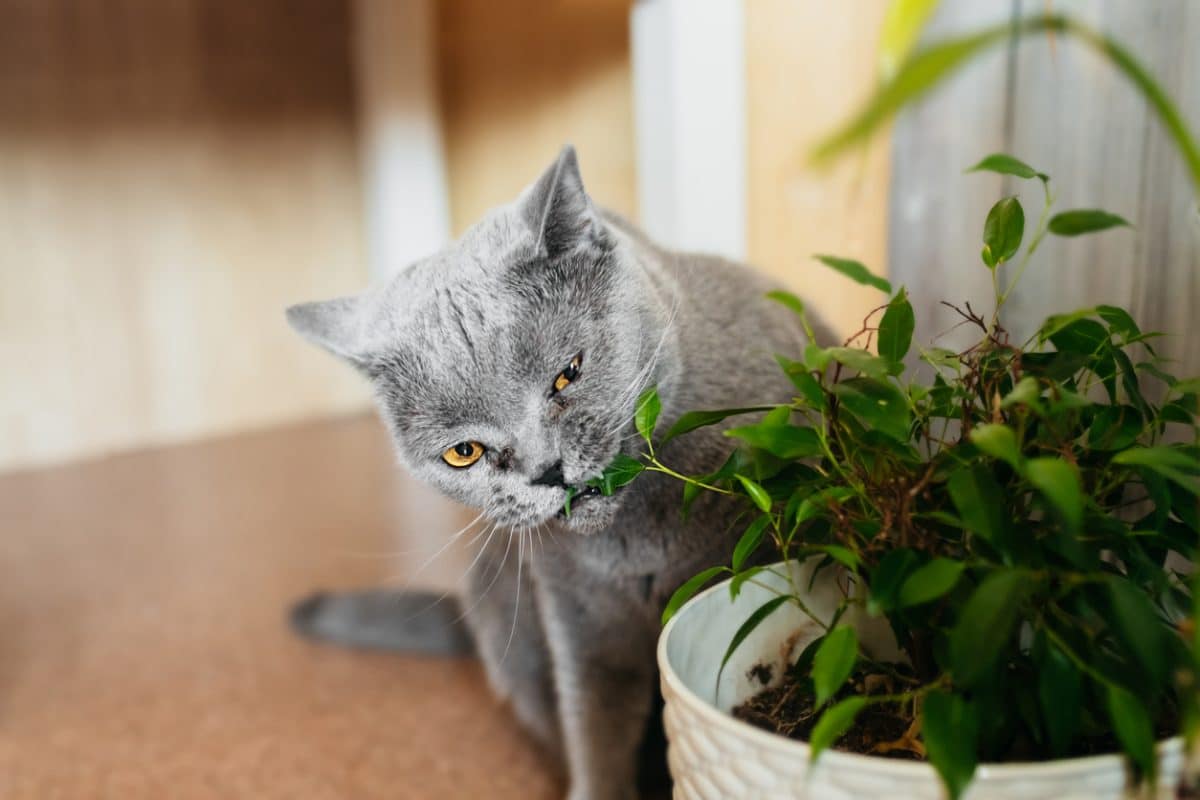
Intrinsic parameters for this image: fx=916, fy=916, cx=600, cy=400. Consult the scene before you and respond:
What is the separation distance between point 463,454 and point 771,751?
0.43m

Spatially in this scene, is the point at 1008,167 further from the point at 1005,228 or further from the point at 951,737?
the point at 951,737

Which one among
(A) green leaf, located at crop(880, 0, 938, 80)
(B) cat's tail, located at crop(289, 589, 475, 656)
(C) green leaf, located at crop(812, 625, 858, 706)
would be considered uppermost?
(A) green leaf, located at crop(880, 0, 938, 80)

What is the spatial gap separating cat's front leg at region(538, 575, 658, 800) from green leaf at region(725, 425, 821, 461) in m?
0.42

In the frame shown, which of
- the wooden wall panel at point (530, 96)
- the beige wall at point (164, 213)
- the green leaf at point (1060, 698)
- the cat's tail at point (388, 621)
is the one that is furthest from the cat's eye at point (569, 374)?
the beige wall at point (164, 213)

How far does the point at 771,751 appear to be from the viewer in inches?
21.8

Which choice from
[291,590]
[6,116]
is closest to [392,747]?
[291,590]

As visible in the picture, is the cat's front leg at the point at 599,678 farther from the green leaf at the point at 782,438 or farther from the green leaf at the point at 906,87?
the green leaf at the point at 906,87

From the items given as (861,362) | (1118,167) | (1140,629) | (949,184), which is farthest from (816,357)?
(949,184)

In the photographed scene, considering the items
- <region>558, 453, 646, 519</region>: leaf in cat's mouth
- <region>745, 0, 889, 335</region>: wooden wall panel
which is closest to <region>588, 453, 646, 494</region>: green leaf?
<region>558, 453, 646, 519</region>: leaf in cat's mouth

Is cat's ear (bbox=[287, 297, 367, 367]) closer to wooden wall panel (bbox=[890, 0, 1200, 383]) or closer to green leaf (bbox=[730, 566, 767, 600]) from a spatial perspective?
green leaf (bbox=[730, 566, 767, 600])

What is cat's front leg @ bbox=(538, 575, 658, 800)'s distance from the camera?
1.02m

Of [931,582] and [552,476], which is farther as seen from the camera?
[552,476]

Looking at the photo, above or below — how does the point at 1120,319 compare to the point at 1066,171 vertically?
below

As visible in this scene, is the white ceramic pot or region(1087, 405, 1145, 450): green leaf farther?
region(1087, 405, 1145, 450): green leaf
